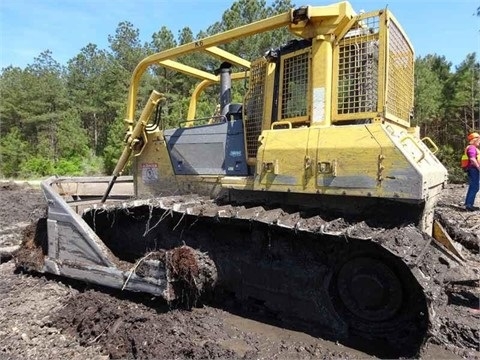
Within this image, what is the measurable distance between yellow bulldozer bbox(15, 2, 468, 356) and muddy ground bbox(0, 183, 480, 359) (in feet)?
0.76

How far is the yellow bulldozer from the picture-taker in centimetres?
379

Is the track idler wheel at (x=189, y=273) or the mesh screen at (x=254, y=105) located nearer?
the track idler wheel at (x=189, y=273)

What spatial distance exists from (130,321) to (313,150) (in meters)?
2.53

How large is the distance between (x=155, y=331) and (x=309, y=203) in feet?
6.46

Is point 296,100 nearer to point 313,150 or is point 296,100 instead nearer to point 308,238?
point 313,150

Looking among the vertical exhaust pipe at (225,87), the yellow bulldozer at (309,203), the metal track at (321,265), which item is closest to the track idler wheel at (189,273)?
the yellow bulldozer at (309,203)

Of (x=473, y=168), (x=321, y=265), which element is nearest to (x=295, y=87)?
(x=321, y=265)

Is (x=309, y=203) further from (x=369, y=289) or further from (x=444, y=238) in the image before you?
(x=444, y=238)

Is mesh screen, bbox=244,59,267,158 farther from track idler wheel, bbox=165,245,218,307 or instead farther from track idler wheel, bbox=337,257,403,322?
track idler wheel, bbox=337,257,403,322

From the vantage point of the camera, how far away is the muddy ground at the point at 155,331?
148 inches

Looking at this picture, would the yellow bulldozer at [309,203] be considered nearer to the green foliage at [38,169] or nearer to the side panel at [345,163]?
the side panel at [345,163]

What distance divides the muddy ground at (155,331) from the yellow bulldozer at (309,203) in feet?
0.76

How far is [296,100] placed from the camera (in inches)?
181

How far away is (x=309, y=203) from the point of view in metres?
4.33
